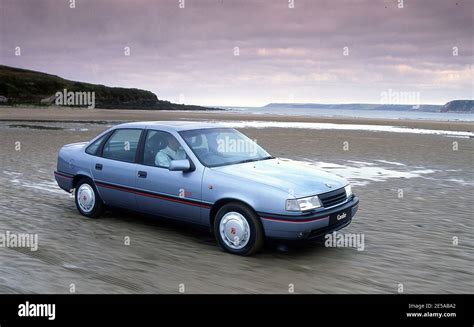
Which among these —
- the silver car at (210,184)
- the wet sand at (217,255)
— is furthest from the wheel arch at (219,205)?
the wet sand at (217,255)

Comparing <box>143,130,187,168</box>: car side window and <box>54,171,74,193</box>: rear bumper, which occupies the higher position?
<box>143,130,187,168</box>: car side window

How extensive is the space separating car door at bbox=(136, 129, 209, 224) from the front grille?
146 cm

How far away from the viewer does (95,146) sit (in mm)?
7543

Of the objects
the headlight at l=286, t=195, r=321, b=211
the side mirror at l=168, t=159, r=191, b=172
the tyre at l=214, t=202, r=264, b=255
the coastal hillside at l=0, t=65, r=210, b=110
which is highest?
the coastal hillside at l=0, t=65, r=210, b=110

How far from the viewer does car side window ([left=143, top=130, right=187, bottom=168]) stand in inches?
257

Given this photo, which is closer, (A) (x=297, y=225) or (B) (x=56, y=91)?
(A) (x=297, y=225)

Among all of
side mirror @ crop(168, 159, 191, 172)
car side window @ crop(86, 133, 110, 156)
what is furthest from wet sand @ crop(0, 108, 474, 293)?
car side window @ crop(86, 133, 110, 156)

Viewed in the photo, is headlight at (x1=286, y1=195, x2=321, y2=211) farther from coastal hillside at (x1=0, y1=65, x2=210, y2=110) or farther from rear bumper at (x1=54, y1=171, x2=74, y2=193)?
coastal hillside at (x1=0, y1=65, x2=210, y2=110)

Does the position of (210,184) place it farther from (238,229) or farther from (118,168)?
(118,168)

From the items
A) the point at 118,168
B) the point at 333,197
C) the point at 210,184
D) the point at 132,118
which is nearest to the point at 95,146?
the point at 118,168

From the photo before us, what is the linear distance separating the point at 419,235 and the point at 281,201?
275 cm

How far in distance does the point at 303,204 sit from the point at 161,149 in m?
2.32
